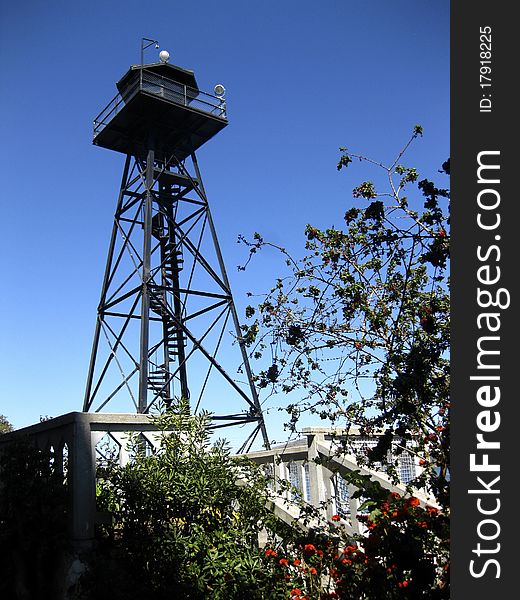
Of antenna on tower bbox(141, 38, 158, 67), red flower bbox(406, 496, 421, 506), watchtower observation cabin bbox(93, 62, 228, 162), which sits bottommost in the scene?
red flower bbox(406, 496, 421, 506)

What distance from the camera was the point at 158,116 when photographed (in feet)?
45.3

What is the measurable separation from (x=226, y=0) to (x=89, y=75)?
318 centimetres

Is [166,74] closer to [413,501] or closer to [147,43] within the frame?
[147,43]

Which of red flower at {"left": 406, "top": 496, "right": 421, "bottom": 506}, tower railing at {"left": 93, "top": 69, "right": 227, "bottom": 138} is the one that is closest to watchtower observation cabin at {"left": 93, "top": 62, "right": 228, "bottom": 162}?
tower railing at {"left": 93, "top": 69, "right": 227, "bottom": 138}

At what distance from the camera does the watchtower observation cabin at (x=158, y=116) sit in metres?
13.5

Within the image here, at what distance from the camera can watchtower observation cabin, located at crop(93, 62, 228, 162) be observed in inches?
531

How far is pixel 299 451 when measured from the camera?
17.5 ft

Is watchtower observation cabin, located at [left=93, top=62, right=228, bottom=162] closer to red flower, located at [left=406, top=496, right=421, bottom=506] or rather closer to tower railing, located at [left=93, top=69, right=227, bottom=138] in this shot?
tower railing, located at [left=93, top=69, right=227, bottom=138]

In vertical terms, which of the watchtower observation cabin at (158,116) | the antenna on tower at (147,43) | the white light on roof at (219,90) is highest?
the antenna on tower at (147,43)

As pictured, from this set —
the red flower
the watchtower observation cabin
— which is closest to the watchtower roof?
the watchtower observation cabin

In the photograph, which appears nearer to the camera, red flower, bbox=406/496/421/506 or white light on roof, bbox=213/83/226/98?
red flower, bbox=406/496/421/506

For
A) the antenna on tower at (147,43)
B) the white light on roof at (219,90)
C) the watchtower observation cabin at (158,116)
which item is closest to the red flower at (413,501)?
the watchtower observation cabin at (158,116)

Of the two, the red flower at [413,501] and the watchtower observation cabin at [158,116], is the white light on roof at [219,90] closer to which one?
the watchtower observation cabin at [158,116]

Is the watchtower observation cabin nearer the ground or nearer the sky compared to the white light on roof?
nearer the ground
